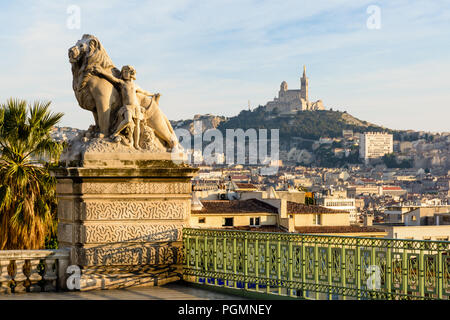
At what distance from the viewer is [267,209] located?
49.6 metres

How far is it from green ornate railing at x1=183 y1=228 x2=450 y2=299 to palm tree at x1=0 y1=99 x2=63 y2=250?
5497 millimetres

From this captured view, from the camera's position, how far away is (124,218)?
27.1ft

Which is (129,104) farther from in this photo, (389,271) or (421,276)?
(421,276)

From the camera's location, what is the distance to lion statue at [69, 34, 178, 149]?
859cm

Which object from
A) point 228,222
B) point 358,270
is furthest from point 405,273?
point 228,222

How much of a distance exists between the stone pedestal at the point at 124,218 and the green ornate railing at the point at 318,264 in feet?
1.01

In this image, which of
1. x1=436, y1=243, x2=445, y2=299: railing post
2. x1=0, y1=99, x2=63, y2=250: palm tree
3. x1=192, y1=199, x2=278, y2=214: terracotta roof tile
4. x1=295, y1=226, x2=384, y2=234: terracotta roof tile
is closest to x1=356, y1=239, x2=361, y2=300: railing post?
x1=436, y1=243, x2=445, y2=299: railing post

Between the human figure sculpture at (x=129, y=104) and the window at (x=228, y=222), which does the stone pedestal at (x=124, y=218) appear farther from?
the window at (x=228, y=222)

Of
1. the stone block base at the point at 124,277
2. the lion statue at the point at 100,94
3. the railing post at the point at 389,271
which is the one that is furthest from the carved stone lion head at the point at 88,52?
the railing post at the point at 389,271

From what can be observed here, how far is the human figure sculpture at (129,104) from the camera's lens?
8.41 metres

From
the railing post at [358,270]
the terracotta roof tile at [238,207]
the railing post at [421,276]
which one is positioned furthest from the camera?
the terracotta roof tile at [238,207]
